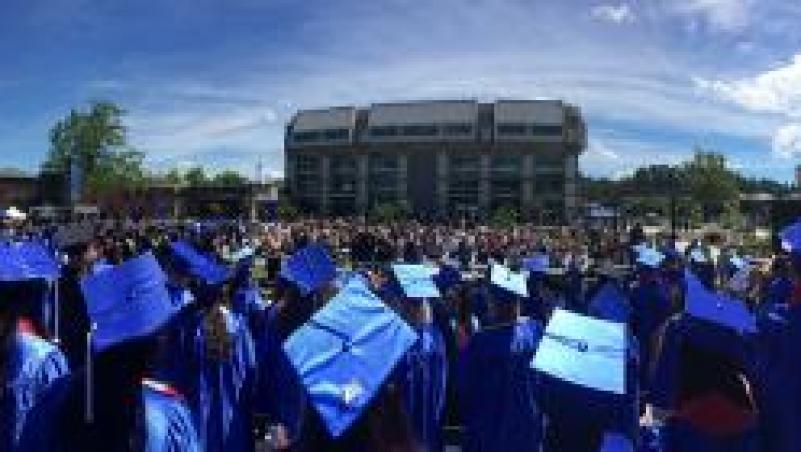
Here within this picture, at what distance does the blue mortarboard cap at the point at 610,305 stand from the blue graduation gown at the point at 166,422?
7.07 m

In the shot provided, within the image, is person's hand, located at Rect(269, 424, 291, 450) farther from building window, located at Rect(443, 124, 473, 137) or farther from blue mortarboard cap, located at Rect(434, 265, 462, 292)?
building window, located at Rect(443, 124, 473, 137)

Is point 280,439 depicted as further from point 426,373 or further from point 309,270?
point 309,270

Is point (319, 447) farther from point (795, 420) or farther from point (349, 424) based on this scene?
point (795, 420)

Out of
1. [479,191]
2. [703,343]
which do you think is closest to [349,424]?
[703,343]

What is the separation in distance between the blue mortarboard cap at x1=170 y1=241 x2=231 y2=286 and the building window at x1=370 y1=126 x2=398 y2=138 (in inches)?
5106

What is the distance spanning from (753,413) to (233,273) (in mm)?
5789

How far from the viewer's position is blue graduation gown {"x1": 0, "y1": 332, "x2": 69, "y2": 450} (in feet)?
14.9

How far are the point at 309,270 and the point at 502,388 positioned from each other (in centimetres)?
300

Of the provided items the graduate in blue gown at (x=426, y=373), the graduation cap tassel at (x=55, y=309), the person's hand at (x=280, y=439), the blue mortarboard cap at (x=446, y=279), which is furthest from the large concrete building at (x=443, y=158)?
the person's hand at (x=280, y=439)

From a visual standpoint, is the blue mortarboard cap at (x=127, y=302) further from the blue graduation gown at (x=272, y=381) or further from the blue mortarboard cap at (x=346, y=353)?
the blue graduation gown at (x=272, y=381)

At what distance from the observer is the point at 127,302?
4707 mm

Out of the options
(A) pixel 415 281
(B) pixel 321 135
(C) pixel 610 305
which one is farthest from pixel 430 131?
(A) pixel 415 281

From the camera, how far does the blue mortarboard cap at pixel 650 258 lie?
49.6ft

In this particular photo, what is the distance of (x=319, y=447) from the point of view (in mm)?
4066
